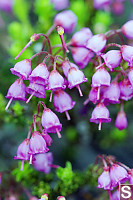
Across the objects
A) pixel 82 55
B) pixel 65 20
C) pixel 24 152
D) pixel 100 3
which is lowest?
pixel 24 152

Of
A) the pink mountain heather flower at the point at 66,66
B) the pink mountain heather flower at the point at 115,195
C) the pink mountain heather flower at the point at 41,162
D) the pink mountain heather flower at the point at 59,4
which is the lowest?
the pink mountain heather flower at the point at 115,195

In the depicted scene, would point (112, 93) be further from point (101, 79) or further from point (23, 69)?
point (23, 69)

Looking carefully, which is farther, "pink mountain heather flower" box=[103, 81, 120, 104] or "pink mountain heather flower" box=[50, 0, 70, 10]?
"pink mountain heather flower" box=[50, 0, 70, 10]

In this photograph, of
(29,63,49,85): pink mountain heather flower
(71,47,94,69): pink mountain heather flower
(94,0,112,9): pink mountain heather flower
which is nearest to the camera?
(29,63,49,85): pink mountain heather flower

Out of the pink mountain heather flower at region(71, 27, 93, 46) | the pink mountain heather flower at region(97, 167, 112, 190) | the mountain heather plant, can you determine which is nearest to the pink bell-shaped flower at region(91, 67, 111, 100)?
the mountain heather plant

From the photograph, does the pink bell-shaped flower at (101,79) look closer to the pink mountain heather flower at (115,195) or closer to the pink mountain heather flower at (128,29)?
the pink mountain heather flower at (128,29)

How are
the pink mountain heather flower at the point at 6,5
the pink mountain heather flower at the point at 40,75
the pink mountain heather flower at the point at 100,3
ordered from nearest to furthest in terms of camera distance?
the pink mountain heather flower at the point at 40,75 → the pink mountain heather flower at the point at 100,3 → the pink mountain heather flower at the point at 6,5

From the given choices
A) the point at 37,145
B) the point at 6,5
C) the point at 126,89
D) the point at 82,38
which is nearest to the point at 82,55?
the point at 82,38

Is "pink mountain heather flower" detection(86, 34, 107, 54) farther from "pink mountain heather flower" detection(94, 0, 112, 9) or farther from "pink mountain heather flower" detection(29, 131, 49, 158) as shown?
"pink mountain heather flower" detection(94, 0, 112, 9)

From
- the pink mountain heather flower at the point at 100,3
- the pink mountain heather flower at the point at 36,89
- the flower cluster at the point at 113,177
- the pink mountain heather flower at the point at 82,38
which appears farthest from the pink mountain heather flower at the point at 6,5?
the flower cluster at the point at 113,177
